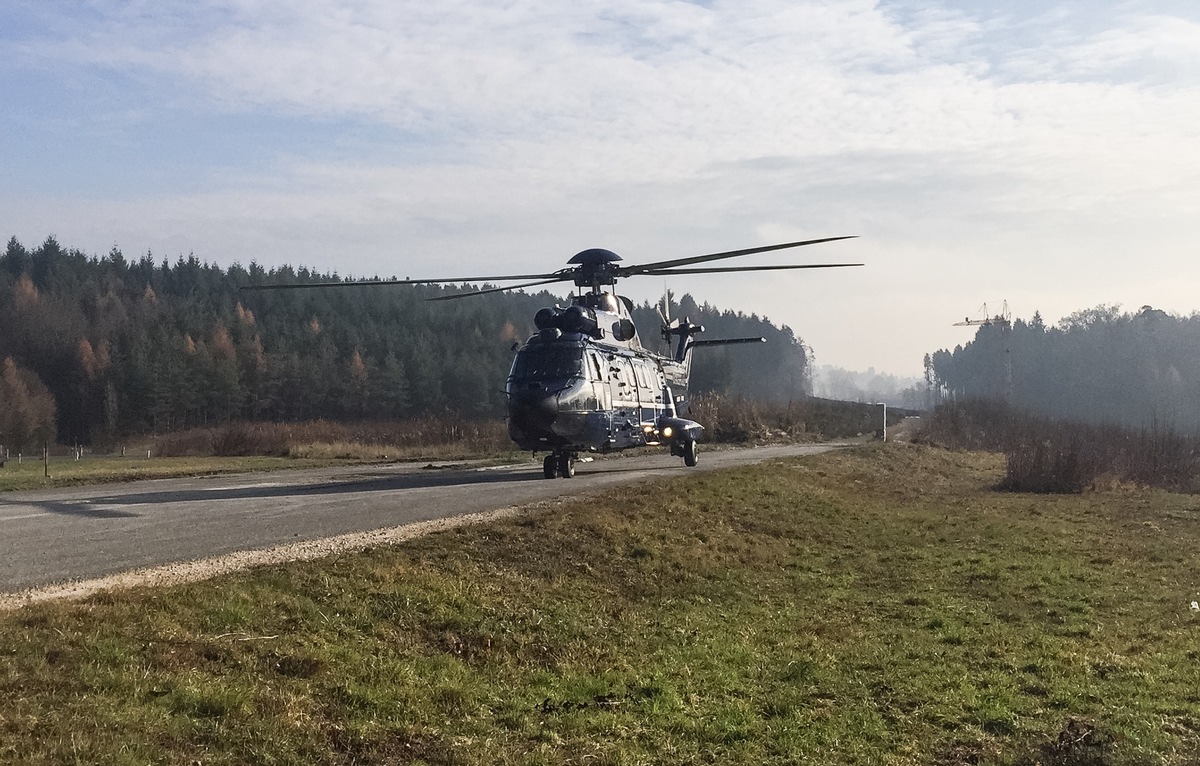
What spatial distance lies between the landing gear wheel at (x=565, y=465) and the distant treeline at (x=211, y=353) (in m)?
63.2

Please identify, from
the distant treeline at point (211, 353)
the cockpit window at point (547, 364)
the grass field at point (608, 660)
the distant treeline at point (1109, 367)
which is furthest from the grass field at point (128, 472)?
the distant treeline at point (1109, 367)

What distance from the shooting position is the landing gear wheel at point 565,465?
2431 centimetres

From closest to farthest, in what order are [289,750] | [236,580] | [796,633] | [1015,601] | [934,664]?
[289,750] → [236,580] → [934,664] → [796,633] → [1015,601]

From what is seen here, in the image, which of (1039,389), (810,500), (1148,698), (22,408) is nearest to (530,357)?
(810,500)

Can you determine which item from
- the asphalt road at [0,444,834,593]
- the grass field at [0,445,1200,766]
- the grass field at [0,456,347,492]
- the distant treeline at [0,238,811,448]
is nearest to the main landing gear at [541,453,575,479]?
the asphalt road at [0,444,834,593]

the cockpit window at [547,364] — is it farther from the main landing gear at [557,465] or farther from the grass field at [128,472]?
the grass field at [128,472]

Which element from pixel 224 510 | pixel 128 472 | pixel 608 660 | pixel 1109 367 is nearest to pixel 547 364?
pixel 224 510

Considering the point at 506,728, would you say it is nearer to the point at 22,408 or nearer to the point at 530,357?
the point at 530,357

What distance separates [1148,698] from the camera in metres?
9.95

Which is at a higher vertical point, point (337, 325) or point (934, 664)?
point (337, 325)

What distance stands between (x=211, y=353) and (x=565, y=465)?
88594mm

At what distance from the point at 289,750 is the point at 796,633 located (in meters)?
7.27

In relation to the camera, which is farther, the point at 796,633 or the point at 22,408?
the point at 22,408

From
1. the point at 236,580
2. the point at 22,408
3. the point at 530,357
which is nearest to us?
the point at 236,580
